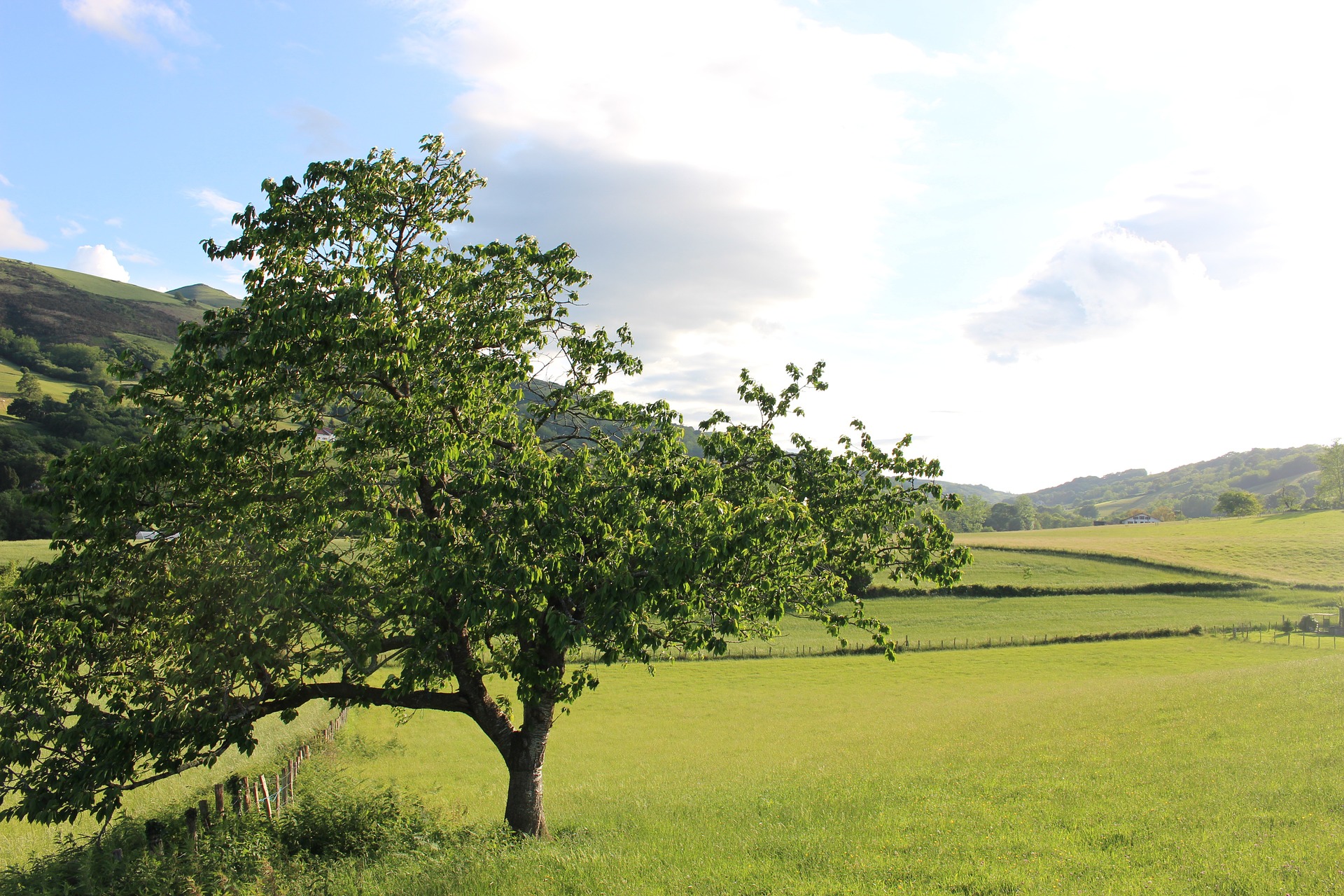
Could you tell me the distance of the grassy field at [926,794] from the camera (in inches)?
449

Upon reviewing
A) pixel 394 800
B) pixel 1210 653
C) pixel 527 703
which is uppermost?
pixel 527 703

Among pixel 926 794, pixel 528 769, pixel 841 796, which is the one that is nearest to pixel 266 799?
pixel 528 769

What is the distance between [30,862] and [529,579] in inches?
516

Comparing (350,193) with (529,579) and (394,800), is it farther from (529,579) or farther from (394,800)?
(394,800)

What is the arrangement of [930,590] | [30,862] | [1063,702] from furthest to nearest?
[930,590] < [1063,702] < [30,862]

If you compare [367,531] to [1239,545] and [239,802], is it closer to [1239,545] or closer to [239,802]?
[239,802]

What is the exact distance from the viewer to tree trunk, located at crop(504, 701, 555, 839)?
49.3 feet

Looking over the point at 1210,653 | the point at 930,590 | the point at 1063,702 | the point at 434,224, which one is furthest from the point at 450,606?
the point at 930,590

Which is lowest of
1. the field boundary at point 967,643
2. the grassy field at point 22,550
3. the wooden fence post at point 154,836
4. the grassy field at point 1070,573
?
the field boundary at point 967,643

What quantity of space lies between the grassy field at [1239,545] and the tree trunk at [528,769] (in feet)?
316

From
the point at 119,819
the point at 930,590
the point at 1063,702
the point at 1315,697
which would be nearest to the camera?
the point at 119,819

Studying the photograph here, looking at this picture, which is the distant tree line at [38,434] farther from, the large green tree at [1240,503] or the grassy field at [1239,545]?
the large green tree at [1240,503]

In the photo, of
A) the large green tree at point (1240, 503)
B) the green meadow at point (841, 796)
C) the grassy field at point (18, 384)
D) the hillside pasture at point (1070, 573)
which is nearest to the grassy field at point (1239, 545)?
the hillside pasture at point (1070, 573)

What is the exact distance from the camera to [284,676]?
13234 mm
